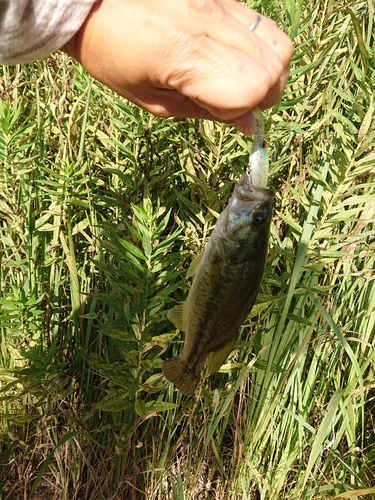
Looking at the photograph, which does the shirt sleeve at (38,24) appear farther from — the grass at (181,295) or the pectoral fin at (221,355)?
the pectoral fin at (221,355)

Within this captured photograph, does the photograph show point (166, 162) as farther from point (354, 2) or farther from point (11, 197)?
point (354, 2)

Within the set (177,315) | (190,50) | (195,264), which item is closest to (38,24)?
(190,50)

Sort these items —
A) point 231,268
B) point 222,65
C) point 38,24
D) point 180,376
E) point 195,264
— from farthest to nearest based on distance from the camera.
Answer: point 180,376, point 195,264, point 231,268, point 38,24, point 222,65

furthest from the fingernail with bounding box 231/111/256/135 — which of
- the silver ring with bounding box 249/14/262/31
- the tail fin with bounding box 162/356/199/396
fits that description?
the tail fin with bounding box 162/356/199/396

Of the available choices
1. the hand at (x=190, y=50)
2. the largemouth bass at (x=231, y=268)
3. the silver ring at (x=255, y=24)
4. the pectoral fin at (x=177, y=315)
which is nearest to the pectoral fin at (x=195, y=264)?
the largemouth bass at (x=231, y=268)

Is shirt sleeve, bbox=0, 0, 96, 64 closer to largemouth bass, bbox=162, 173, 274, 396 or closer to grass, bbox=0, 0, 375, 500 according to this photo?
largemouth bass, bbox=162, 173, 274, 396

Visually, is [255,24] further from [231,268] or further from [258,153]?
[231,268]
